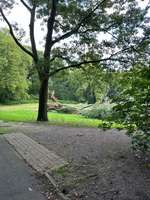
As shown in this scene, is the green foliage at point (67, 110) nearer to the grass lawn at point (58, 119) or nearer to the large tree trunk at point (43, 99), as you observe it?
the grass lawn at point (58, 119)

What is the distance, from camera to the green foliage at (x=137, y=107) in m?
6.90

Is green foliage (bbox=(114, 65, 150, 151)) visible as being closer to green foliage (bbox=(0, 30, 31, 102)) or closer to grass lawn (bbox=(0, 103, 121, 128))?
grass lawn (bbox=(0, 103, 121, 128))

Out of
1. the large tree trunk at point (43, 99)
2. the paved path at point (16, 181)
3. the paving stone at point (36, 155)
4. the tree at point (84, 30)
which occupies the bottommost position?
the paved path at point (16, 181)

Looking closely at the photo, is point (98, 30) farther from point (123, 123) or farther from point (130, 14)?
point (123, 123)

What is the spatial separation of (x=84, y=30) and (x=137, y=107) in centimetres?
1401

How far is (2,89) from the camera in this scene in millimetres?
53594

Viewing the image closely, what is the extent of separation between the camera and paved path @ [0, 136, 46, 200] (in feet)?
19.4

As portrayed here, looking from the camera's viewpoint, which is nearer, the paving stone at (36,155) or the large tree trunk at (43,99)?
the paving stone at (36,155)

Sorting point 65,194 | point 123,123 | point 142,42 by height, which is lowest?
point 65,194

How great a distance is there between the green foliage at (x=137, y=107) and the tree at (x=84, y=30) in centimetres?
1218

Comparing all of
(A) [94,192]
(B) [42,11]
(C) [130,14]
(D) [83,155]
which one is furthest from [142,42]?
(A) [94,192]

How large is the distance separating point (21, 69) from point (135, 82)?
153 feet

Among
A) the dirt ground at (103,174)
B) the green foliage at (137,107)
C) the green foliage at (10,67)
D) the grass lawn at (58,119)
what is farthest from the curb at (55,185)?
the green foliage at (10,67)

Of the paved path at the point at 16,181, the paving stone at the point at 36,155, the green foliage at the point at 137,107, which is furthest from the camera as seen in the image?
the paving stone at the point at 36,155
